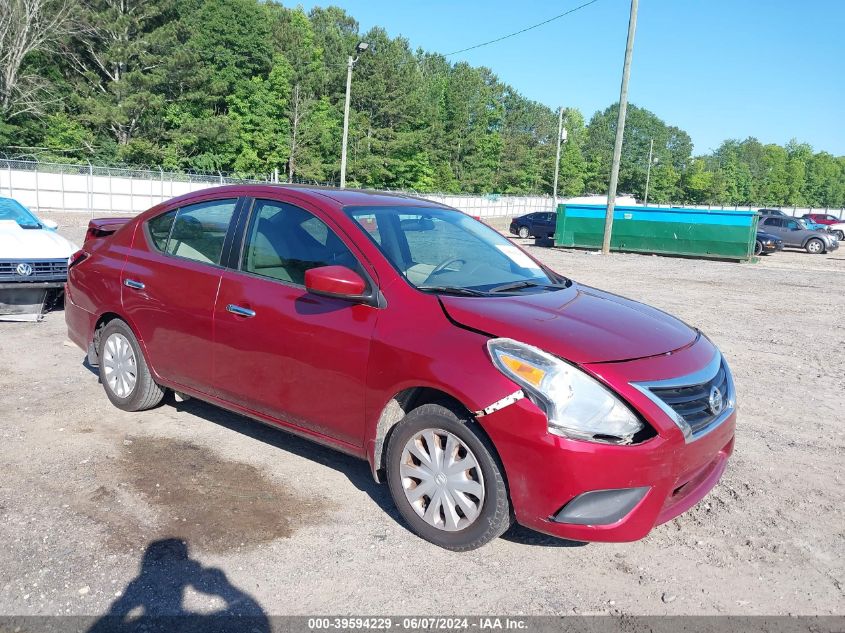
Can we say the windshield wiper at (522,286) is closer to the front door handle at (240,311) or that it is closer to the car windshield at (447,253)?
the car windshield at (447,253)

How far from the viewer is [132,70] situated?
4919cm

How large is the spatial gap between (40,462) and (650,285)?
13318 mm

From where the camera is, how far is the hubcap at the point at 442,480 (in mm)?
3324

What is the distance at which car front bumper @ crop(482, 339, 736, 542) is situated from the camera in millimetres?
3037

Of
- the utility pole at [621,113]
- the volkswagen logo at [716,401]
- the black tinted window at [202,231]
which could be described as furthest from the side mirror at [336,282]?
the utility pole at [621,113]

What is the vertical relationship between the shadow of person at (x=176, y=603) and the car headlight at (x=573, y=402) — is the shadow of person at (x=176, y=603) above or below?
below

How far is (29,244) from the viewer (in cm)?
812

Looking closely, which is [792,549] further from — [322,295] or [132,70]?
[132,70]

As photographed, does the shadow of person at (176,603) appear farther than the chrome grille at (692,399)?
No

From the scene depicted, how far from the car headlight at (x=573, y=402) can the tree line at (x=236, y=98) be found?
50.3 m

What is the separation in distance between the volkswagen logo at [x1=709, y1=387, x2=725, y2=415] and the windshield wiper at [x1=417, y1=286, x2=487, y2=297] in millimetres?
1234

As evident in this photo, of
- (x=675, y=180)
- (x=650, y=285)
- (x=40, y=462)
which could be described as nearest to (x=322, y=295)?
(x=40, y=462)

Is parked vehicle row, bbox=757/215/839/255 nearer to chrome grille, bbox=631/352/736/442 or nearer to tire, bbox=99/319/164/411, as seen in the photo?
chrome grille, bbox=631/352/736/442

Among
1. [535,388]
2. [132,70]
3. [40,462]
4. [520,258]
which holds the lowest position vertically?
[40,462]
